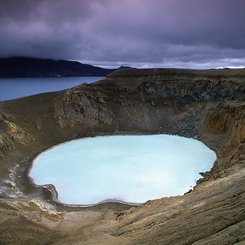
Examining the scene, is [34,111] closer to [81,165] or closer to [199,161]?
[81,165]

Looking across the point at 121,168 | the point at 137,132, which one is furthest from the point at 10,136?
the point at 137,132

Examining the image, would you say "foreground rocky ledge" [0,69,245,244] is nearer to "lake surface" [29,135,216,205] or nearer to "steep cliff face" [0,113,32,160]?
"steep cliff face" [0,113,32,160]

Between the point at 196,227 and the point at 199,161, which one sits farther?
the point at 199,161

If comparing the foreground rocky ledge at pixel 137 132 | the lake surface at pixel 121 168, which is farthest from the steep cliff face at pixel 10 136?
the lake surface at pixel 121 168

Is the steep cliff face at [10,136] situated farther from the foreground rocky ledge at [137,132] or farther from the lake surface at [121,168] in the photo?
the lake surface at [121,168]

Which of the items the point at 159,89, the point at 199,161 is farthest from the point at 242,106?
the point at 159,89

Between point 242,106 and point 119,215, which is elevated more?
point 242,106
